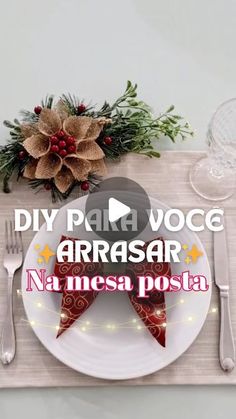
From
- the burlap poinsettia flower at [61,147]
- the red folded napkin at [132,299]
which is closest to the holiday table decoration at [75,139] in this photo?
the burlap poinsettia flower at [61,147]

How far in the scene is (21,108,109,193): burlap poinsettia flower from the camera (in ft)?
2.82

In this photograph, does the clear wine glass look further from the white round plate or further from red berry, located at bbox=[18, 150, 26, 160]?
red berry, located at bbox=[18, 150, 26, 160]

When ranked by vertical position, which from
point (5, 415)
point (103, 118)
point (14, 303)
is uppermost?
point (103, 118)

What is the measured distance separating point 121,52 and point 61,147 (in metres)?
0.25

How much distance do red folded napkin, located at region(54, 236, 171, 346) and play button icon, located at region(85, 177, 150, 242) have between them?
5 cm

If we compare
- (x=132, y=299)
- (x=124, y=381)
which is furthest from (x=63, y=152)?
(x=124, y=381)

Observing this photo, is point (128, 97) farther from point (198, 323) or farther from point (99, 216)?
point (198, 323)

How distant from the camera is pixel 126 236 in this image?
880 mm

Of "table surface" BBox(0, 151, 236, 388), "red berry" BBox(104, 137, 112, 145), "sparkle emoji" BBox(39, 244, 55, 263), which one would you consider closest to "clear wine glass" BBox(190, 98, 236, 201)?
"table surface" BBox(0, 151, 236, 388)

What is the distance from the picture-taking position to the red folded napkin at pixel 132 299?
2.74 ft

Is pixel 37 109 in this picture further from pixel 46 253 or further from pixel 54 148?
pixel 46 253

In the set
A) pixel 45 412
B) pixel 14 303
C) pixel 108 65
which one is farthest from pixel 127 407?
pixel 108 65

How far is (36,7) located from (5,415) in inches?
26.3

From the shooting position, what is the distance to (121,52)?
1007mm
